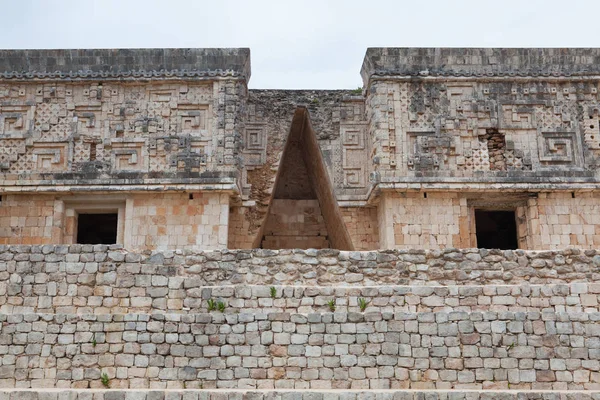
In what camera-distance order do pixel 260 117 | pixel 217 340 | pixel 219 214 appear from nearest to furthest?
pixel 217 340 → pixel 219 214 → pixel 260 117

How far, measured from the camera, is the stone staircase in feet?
24.1

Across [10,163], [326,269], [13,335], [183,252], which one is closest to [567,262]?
[326,269]

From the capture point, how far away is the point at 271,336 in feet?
24.7

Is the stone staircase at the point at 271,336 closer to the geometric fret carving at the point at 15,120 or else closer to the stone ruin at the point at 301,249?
the stone ruin at the point at 301,249

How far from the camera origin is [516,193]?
12.0m

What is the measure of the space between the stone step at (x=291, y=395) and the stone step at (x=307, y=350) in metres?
0.28

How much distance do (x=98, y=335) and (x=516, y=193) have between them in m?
7.74

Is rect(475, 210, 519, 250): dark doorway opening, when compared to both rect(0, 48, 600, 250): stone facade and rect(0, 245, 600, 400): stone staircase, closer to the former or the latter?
rect(0, 48, 600, 250): stone facade

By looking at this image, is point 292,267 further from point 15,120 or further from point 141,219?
point 15,120

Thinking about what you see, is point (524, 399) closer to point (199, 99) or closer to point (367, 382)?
point (367, 382)

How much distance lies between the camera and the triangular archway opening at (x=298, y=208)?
50.4ft

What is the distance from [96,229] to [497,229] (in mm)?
9031

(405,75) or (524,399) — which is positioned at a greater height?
(405,75)

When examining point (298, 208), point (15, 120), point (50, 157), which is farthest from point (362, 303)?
point (298, 208)
